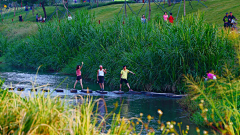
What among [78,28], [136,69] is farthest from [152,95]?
[78,28]

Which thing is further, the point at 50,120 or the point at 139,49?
the point at 139,49

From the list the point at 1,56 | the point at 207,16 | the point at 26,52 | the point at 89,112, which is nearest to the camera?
the point at 89,112

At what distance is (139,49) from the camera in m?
23.8

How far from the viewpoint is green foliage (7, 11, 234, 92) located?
833 inches

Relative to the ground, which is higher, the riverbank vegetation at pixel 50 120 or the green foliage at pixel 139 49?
the riverbank vegetation at pixel 50 120

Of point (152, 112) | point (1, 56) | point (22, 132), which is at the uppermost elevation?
point (22, 132)

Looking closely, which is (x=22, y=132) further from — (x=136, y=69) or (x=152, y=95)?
(x=136, y=69)

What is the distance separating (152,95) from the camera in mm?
20500

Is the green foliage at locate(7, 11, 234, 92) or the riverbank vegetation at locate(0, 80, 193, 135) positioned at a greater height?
the riverbank vegetation at locate(0, 80, 193, 135)

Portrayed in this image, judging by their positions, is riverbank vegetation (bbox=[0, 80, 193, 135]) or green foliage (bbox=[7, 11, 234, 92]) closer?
riverbank vegetation (bbox=[0, 80, 193, 135])

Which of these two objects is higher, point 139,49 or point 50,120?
point 50,120

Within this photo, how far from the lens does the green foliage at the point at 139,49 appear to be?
21156 millimetres

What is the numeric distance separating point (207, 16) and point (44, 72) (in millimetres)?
21972

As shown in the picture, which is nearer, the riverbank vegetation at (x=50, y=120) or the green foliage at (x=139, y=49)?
the riverbank vegetation at (x=50, y=120)
